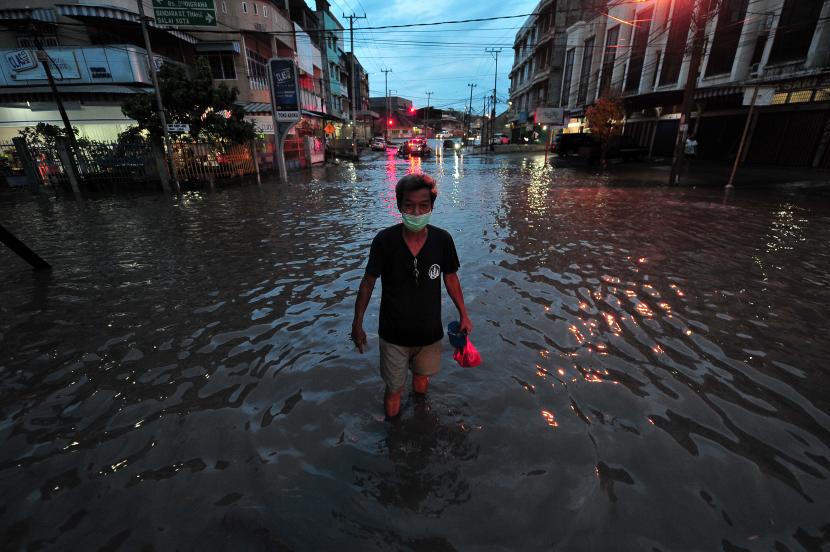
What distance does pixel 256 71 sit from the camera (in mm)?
27000

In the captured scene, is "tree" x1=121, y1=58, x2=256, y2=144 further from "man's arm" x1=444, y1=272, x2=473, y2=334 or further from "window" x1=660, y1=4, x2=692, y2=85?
"window" x1=660, y1=4, x2=692, y2=85

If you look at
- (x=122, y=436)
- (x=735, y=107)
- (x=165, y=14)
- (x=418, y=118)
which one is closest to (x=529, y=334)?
(x=122, y=436)

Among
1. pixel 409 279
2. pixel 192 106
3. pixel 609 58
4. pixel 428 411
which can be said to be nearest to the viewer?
pixel 409 279

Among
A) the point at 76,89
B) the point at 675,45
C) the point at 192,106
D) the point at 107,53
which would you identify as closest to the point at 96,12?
the point at 107,53

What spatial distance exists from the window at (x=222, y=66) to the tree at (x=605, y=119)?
2331 cm

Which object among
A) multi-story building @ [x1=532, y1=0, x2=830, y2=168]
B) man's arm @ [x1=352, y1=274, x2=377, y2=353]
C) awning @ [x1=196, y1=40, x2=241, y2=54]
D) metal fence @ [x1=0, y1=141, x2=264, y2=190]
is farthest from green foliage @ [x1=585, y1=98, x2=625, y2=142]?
man's arm @ [x1=352, y1=274, x2=377, y2=353]

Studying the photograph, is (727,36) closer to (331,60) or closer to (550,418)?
(550,418)

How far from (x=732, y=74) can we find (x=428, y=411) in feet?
95.6

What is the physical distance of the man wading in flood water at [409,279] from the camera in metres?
2.45

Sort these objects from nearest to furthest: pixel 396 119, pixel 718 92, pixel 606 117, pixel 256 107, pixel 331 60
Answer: pixel 718 92
pixel 606 117
pixel 256 107
pixel 331 60
pixel 396 119

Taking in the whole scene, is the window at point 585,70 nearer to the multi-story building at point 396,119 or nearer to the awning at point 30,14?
the awning at point 30,14

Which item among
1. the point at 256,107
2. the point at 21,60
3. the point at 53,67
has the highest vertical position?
the point at 21,60

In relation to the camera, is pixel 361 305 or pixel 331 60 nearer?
pixel 361 305

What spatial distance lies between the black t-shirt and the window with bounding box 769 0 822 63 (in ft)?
82.3
